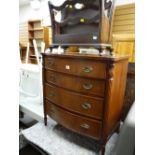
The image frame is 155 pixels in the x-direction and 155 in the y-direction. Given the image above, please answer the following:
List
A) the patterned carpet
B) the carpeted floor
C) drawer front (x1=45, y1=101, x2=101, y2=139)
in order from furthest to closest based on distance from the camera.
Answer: the carpeted floor
the patterned carpet
drawer front (x1=45, y1=101, x2=101, y2=139)

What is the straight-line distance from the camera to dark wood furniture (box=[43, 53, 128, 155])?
0.94 m

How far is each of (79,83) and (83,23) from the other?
546 millimetres

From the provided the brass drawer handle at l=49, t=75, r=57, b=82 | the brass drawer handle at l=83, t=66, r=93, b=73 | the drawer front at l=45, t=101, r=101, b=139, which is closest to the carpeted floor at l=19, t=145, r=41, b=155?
the drawer front at l=45, t=101, r=101, b=139

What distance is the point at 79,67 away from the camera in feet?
3.34

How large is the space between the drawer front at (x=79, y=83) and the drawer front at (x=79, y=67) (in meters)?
0.04

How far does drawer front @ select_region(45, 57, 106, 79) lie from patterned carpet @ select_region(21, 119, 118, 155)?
67 centimetres

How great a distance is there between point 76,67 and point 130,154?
0.66 m

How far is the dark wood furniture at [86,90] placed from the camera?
94 centimetres

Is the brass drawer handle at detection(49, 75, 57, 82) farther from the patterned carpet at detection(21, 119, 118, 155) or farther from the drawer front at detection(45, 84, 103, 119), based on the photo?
the patterned carpet at detection(21, 119, 118, 155)

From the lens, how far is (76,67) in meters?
1.04

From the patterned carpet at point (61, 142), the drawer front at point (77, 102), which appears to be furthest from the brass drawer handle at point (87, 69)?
the patterned carpet at point (61, 142)
